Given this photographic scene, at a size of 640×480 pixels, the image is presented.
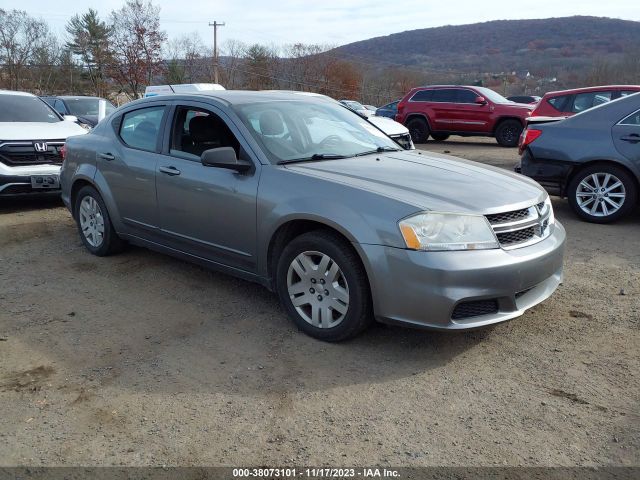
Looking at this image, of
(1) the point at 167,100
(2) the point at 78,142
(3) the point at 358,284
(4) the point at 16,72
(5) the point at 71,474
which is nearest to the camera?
(5) the point at 71,474

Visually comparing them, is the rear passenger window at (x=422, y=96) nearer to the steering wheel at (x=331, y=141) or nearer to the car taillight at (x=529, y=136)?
the car taillight at (x=529, y=136)

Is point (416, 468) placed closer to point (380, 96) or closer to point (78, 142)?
point (78, 142)

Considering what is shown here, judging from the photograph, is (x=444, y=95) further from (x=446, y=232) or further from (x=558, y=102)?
(x=446, y=232)

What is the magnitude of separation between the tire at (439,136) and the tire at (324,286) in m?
15.0

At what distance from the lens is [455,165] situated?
14.3ft

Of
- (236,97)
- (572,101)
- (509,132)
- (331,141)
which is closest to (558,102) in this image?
(572,101)

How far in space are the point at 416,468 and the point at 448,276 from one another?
3.63 ft

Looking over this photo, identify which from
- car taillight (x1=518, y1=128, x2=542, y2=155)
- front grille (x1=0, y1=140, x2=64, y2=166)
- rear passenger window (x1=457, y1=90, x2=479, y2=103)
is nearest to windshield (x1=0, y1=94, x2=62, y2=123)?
front grille (x1=0, y1=140, x2=64, y2=166)

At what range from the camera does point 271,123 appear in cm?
439

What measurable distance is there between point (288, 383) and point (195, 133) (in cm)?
238

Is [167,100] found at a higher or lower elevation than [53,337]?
higher

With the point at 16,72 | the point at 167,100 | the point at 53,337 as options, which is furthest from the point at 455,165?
the point at 16,72

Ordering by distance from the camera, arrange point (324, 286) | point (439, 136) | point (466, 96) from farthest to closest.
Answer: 1. point (439, 136)
2. point (466, 96)
3. point (324, 286)

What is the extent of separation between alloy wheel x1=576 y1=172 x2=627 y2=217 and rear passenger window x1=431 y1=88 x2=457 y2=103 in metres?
10.8
